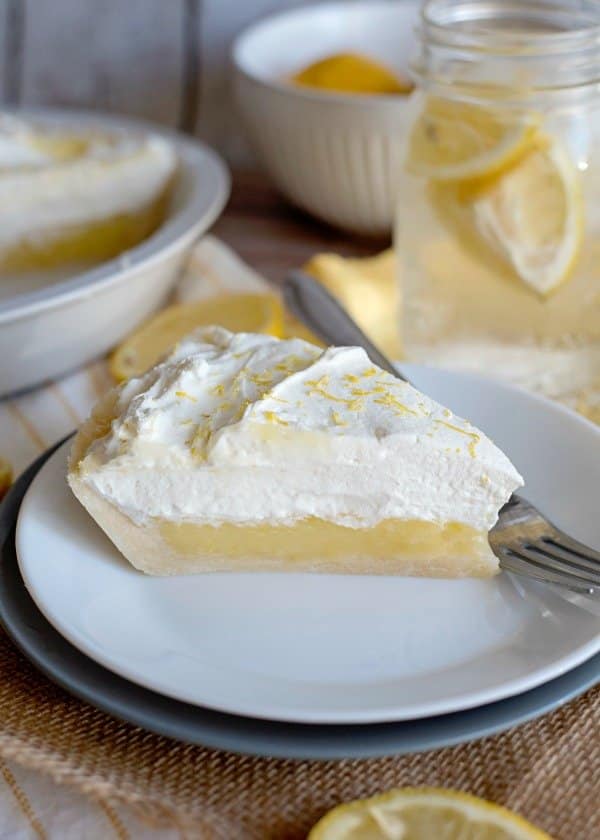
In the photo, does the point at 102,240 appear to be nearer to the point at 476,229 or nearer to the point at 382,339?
the point at 382,339

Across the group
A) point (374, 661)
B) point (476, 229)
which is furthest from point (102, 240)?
point (374, 661)

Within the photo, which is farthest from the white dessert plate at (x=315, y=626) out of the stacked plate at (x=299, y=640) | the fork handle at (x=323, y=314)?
the fork handle at (x=323, y=314)

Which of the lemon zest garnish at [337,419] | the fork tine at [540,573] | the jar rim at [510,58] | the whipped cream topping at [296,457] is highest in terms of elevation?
the jar rim at [510,58]

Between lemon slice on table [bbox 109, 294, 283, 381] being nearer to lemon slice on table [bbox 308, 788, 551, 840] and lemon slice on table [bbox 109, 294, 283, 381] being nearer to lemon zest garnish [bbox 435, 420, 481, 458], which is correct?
lemon zest garnish [bbox 435, 420, 481, 458]

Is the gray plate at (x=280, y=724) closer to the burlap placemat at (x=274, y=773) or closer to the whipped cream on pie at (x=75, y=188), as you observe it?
the burlap placemat at (x=274, y=773)

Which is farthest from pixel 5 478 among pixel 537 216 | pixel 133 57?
pixel 133 57

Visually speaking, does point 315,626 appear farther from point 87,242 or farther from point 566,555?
point 87,242
